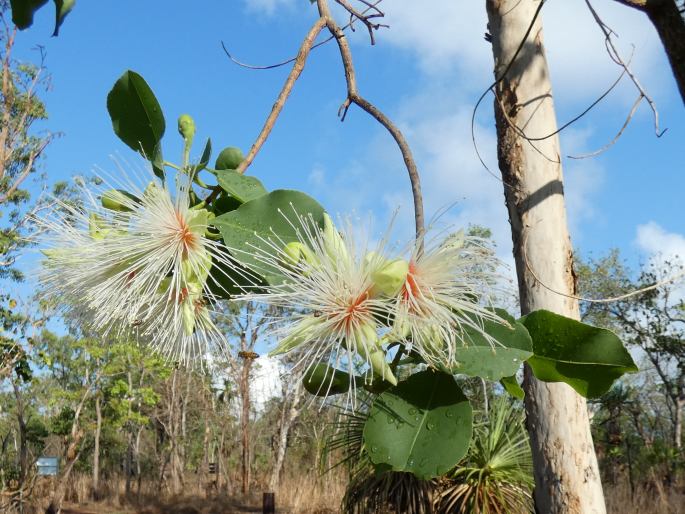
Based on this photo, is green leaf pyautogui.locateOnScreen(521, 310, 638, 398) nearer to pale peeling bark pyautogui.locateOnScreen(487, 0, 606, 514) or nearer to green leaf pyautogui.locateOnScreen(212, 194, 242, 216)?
green leaf pyautogui.locateOnScreen(212, 194, 242, 216)

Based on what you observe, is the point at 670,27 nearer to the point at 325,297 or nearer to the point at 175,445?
the point at 325,297

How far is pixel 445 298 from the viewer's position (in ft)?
1.54

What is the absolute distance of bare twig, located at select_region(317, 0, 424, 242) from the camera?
55 centimetres

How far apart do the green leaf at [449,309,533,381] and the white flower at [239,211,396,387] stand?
5 cm

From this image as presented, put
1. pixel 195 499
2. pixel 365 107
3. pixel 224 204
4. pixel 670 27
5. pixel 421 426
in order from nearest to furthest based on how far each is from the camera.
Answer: pixel 421 426 → pixel 224 204 → pixel 365 107 → pixel 670 27 → pixel 195 499

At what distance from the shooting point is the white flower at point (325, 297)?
433mm

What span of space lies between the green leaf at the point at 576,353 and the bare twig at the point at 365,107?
0.13 meters

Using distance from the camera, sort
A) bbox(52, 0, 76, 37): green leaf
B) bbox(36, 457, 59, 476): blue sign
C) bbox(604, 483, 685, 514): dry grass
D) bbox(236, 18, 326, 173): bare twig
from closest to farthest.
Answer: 1. bbox(236, 18, 326, 173): bare twig
2. bbox(52, 0, 76, 37): green leaf
3. bbox(604, 483, 685, 514): dry grass
4. bbox(36, 457, 59, 476): blue sign

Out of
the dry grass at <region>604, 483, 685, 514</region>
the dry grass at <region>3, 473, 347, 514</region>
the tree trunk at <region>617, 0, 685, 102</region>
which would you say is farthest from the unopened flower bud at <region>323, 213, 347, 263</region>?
the dry grass at <region>3, 473, 347, 514</region>

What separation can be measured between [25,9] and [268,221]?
15.8 inches

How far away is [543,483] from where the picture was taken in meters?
1.14

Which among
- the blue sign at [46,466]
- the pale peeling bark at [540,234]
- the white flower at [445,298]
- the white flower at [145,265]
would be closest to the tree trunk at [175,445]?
the blue sign at [46,466]

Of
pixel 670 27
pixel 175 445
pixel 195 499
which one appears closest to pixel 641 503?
pixel 670 27

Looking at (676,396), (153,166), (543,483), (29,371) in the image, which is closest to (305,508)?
(29,371)
